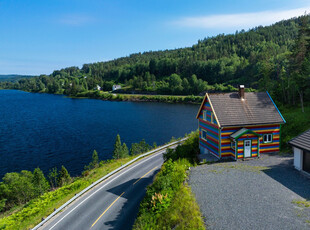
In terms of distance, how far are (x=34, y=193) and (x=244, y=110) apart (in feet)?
93.6

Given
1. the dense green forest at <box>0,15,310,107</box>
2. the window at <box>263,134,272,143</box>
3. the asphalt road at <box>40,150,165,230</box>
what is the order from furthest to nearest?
the dense green forest at <box>0,15,310,107</box>
the window at <box>263,134,272,143</box>
the asphalt road at <box>40,150,165,230</box>

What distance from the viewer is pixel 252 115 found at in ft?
79.0

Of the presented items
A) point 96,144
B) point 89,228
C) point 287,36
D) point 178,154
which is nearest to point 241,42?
point 287,36

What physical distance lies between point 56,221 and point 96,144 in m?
36.2

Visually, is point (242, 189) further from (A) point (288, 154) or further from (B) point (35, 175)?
(B) point (35, 175)

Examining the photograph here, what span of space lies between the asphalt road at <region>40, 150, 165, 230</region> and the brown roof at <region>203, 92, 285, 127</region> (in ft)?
35.4

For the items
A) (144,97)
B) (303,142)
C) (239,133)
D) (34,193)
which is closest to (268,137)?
(239,133)

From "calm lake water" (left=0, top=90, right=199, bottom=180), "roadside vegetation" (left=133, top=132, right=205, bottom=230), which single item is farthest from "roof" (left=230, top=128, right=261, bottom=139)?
"calm lake water" (left=0, top=90, right=199, bottom=180)

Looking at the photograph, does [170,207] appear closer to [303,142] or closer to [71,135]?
[303,142]

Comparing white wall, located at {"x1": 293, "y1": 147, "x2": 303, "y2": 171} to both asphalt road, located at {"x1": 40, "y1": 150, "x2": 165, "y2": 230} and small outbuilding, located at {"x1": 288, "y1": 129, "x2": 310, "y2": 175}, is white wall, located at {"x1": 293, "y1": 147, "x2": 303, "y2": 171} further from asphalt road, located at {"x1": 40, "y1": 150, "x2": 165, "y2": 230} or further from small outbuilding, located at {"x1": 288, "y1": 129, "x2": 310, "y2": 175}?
asphalt road, located at {"x1": 40, "y1": 150, "x2": 165, "y2": 230}

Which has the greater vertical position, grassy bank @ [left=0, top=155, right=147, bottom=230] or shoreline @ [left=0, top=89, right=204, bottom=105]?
shoreline @ [left=0, top=89, right=204, bottom=105]

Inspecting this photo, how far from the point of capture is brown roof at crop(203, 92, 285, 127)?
925 inches

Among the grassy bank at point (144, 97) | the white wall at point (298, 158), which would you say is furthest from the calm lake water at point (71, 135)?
the grassy bank at point (144, 97)

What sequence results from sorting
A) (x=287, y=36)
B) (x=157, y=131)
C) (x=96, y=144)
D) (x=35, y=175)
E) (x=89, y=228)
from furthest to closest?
1. (x=287, y=36)
2. (x=157, y=131)
3. (x=96, y=144)
4. (x=35, y=175)
5. (x=89, y=228)
